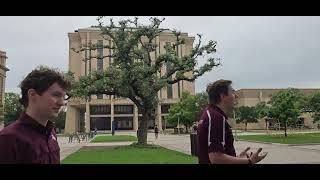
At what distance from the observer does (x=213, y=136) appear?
10.3 ft

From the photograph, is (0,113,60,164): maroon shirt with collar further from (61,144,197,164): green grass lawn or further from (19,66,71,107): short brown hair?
(61,144,197,164): green grass lawn

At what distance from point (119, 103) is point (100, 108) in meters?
4.45

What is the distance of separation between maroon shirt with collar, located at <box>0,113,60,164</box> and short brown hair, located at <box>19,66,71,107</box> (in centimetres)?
15

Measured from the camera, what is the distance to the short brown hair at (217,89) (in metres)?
3.44

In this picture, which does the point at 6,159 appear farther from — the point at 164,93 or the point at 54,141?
the point at 164,93

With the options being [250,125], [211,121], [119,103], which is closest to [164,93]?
[119,103]

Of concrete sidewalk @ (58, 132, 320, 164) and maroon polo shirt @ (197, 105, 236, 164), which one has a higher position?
maroon polo shirt @ (197, 105, 236, 164)

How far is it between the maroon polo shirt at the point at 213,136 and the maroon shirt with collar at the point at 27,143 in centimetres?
108

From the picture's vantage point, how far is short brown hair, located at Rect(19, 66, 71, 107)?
7.97 feet

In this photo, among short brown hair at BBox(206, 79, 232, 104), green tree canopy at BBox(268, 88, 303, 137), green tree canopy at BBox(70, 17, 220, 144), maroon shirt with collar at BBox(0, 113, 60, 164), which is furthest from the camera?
green tree canopy at BBox(268, 88, 303, 137)

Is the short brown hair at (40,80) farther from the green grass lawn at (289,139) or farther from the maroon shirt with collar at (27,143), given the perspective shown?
the green grass lawn at (289,139)

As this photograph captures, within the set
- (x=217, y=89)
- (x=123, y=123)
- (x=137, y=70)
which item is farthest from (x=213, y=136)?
(x=123, y=123)

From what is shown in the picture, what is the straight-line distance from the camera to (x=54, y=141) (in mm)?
2652

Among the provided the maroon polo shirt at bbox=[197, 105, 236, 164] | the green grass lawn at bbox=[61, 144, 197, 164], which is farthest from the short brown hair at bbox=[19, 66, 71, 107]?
the green grass lawn at bbox=[61, 144, 197, 164]
